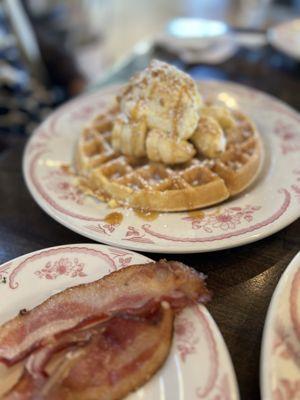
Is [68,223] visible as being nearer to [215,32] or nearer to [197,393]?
[197,393]

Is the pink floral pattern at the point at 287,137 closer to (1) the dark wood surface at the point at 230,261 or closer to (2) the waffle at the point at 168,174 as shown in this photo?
(2) the waffle at the point at 168,174

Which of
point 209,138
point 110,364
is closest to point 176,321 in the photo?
point 110,364

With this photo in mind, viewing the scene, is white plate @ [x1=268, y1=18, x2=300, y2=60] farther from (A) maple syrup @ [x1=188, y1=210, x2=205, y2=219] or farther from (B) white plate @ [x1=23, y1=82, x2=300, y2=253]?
(A) maple syrup @ [x1=188, y1=210, x2=205, y2=219]

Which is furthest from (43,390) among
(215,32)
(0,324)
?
(215,32)

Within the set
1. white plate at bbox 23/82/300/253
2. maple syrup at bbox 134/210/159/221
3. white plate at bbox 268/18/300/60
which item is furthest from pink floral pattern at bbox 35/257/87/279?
white plate at bbox 268/18/300/60

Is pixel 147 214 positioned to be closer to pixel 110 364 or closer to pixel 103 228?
pixel 103 228

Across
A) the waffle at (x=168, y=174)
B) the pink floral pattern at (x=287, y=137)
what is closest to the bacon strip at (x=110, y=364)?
the waffle at (x=168, y=174)
